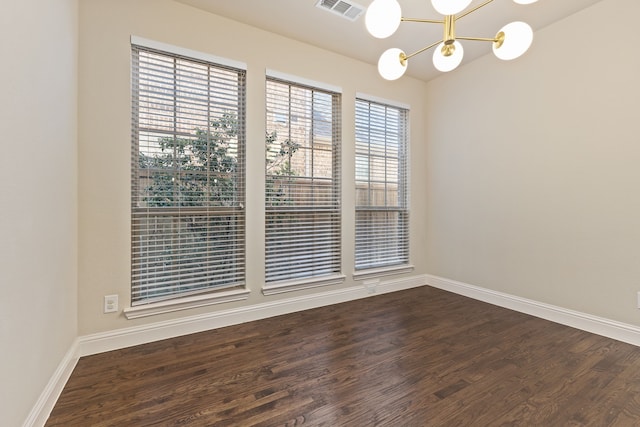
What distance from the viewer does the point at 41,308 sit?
1524mm

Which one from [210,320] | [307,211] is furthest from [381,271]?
[210,320]

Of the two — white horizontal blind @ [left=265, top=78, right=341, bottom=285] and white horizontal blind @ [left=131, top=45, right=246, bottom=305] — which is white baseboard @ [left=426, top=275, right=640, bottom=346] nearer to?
white horizontal blind @ [left=265, top=78, right=341, bottom=285]

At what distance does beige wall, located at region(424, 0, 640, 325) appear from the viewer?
2.39 m

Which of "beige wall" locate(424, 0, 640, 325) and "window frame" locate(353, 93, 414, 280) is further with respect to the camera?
"window frame" locate(353, 93, 414, 280)

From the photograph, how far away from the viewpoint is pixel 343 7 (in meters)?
2.51

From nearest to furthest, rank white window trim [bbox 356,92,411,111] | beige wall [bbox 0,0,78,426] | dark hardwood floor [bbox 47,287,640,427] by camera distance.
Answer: beige wall [bbox 0,0,78,426]
dark hardwood floor [bbox 47,287,640,427]
white window trim [bbox 356,92,411,111]

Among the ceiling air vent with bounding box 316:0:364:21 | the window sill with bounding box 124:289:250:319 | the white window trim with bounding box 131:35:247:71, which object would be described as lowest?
the window sill with bounding box 124:289:250:319

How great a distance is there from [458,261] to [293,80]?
9.60 feet

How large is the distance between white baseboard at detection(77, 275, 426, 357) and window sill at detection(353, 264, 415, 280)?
0.12m

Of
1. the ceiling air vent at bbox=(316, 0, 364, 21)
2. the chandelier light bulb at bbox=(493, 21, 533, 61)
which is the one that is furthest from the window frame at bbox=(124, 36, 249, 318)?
the chandelier light bulb at bbox=(493, 21, 533, 61)

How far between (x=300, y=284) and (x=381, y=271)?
1142mm

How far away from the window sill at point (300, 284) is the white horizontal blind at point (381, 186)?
37 centimetres

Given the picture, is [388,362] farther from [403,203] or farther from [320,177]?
[403,203]

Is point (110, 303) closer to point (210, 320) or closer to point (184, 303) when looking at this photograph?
point (184, 303)
